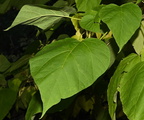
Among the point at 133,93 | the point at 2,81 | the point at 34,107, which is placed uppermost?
the point at 133,93

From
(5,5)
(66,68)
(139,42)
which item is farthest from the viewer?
(5,5)

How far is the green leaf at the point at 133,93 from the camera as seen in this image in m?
0.50

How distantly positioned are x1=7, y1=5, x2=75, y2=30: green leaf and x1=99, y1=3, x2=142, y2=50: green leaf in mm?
109

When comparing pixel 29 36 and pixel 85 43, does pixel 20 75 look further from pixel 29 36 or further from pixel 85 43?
pixel 29 36

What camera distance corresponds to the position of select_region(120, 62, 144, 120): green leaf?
0.50 m

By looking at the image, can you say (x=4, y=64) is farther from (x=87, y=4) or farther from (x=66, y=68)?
(x=66, y=68)

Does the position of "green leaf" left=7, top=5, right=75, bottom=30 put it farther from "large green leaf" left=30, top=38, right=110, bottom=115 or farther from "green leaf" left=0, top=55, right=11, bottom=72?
"green leaf" left=0, top=55, right=11, bottom=72

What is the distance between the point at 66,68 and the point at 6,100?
0.56 metres

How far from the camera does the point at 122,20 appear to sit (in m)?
0.54

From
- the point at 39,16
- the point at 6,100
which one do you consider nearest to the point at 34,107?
the point at 39,16

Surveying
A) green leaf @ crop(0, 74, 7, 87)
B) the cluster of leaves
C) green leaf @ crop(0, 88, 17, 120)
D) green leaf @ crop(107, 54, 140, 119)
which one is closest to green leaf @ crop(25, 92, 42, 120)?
the cluster of leaves

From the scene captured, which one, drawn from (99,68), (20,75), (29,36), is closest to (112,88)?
(99,68)

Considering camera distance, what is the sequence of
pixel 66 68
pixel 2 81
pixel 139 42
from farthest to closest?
pixel 2 81 < pixel 139 42 < pixel 66 68

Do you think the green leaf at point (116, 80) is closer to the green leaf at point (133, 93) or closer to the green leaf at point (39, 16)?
the green leaf at point (133, 93)
